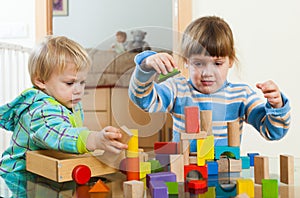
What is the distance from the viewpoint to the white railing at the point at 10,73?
7.74 ft

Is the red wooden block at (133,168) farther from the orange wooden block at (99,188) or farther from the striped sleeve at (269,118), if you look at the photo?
the striped sleeve at (269,118)

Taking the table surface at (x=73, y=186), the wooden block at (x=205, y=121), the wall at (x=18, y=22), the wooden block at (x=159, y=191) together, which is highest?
the wall at (x=18, y=22)

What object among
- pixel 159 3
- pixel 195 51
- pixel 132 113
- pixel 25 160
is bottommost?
pixel 25 160

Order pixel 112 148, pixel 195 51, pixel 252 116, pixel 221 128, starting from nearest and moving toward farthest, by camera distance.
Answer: pixel 112 148
pixel 195 51
pixel 221 128
pixel 252 116

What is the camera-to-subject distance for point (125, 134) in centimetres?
69

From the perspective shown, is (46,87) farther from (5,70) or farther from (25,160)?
(5,70)

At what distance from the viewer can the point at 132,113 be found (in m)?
0.73

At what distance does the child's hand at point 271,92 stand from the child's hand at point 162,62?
0.74 feet

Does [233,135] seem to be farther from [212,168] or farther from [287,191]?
[287,191]

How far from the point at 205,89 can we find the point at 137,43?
0.17m

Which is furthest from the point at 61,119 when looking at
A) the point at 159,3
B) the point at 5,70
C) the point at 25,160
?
the point at 159,3

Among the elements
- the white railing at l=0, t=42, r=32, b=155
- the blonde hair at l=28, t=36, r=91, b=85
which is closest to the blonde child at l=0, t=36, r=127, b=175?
the blonde hair at l=28, t=36, r=91, b=85

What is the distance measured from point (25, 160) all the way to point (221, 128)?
0.39 meters

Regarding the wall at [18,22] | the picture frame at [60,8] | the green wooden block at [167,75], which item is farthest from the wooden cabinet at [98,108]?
the picture frame at [60,8]
